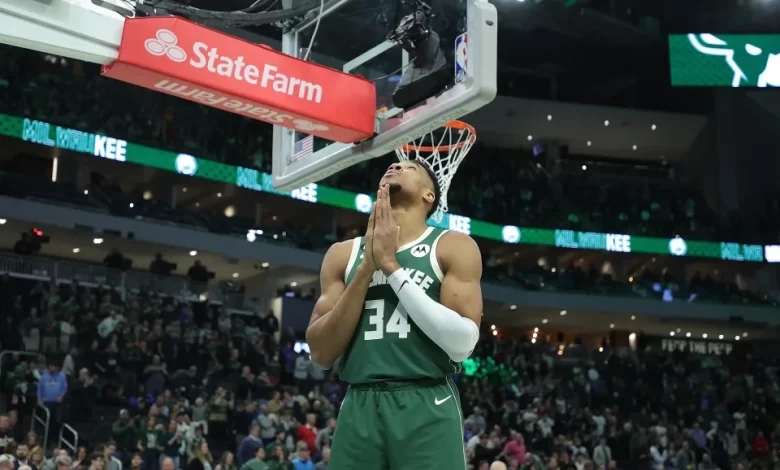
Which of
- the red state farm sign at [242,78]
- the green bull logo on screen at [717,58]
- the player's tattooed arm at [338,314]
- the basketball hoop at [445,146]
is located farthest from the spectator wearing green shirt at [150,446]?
the green bull logo on screen at [717,58]

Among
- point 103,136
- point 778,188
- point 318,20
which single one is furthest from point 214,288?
point 778,188

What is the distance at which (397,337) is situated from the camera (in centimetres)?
311

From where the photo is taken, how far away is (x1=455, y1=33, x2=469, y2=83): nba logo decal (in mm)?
4758

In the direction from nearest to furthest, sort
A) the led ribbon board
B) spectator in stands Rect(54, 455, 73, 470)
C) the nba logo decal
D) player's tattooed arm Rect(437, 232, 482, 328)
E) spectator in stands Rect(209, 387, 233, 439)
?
player's tattooed arm Rect(437, 232, 482, 328)
the nba logo decal
spectator in stands Rect(54, 455, 73, 470)
spectator in stands Rect(209, 387, 233, 439)
the led ribbon board

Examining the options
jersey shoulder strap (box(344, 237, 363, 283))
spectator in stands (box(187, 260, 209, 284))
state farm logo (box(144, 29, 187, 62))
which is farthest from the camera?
spectator in stands (box(187, 260, 209, 284))

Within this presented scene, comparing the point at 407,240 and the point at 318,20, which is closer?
the point at 407,240

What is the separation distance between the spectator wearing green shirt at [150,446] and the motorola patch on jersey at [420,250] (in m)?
9.16

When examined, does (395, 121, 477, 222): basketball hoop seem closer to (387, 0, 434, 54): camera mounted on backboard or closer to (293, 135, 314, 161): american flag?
(293, 135, 314, 161): american flag

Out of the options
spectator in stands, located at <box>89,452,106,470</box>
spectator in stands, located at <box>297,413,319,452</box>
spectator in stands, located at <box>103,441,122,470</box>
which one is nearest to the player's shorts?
spectator in stands, located at <box>89,452,106,470</box>

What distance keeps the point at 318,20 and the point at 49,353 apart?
1072 centimetres

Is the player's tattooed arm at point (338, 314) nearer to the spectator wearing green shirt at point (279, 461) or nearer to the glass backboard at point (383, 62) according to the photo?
the glass backboard at point (383, 62)

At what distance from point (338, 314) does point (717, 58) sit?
990 inches

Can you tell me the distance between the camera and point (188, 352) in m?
16.0

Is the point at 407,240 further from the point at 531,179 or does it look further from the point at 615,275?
the point at 615,275
